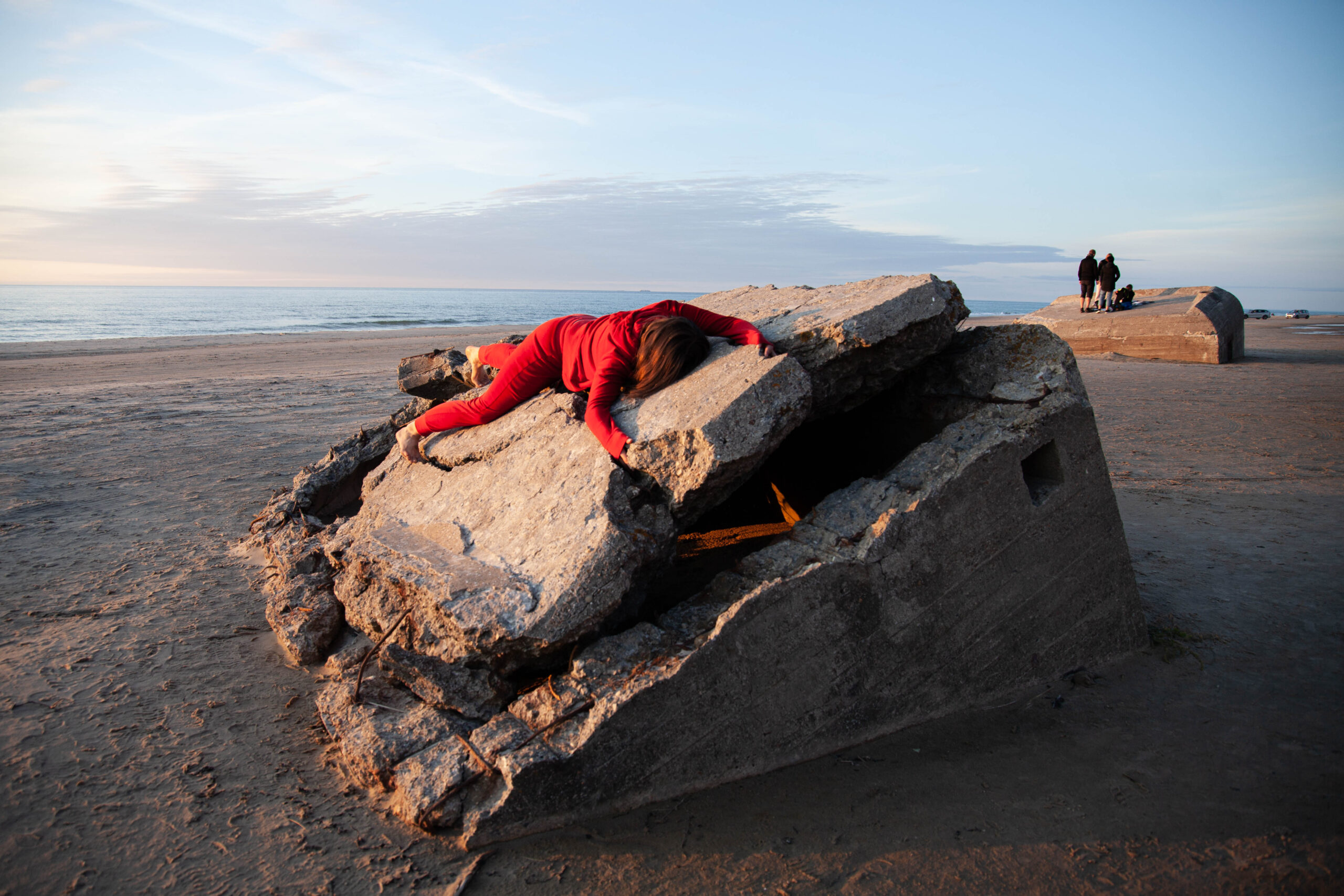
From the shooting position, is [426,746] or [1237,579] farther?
[1237,579]

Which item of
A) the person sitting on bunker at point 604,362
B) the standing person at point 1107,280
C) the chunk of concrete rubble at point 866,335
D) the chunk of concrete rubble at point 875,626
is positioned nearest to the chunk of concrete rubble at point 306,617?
the person sitting on bunker at point 604,362

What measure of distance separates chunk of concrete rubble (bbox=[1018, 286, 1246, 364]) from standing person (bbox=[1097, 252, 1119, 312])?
461 mm

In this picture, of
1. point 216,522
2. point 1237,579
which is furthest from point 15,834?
point 1237,579

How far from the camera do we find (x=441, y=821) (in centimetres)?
256

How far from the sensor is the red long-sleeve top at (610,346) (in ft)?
11.3

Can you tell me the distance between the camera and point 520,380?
400cm

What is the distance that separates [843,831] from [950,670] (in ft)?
3.21

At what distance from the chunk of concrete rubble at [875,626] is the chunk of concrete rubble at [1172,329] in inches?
531

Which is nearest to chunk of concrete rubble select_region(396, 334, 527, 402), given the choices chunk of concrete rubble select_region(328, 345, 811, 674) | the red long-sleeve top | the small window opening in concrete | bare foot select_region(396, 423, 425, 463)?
bare foot select_region(396, 423, 425, 463)

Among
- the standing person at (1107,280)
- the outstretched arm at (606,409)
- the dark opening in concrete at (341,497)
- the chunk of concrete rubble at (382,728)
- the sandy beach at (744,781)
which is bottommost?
the sandy beach at (744,781)

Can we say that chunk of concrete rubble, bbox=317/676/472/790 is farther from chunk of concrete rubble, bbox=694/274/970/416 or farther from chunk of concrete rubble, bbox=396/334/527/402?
chunk of concrete rubble, bbox=396/334/527/402

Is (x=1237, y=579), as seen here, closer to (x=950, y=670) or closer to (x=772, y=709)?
(x=950, y=670)

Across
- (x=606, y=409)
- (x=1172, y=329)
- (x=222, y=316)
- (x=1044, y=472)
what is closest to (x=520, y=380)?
(x=606, y=409)

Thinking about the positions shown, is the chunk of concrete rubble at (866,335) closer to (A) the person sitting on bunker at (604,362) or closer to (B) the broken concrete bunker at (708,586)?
(B) the broken concrete bunker at (708,586)
